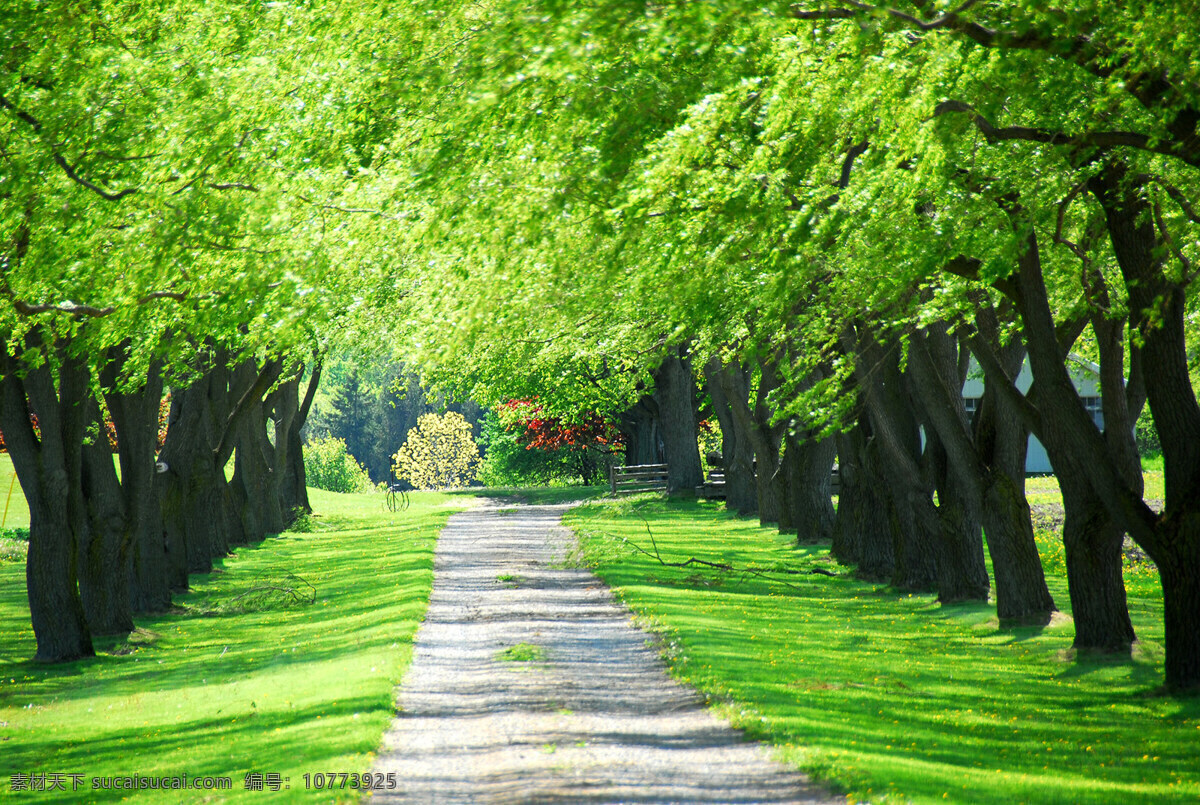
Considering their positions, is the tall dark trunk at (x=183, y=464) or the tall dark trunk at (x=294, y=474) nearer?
the tall dark trunk at (x=183, y=464)

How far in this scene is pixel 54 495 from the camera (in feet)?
47.4

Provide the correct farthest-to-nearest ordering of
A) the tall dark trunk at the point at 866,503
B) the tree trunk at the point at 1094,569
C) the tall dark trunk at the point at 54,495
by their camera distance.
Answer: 1. the tall dark trunk at the point at 866,503
2. the tall dark trunk at the point at 54,495
3. the tree trunk at the point at 1094,569

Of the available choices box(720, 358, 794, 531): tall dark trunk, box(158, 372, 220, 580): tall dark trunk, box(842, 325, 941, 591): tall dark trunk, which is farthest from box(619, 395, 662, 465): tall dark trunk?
box(842, 325, 941, 591): tall dark trunk

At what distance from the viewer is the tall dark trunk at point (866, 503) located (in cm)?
1986

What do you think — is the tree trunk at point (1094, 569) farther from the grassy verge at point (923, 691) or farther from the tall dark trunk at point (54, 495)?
the tall dark trunk at point (54, 495)

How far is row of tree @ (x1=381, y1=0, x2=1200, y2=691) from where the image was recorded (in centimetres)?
802

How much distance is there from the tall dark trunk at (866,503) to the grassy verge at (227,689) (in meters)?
7.70

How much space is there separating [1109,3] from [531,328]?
903 cm

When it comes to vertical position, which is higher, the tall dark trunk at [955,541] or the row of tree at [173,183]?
the row of tree at [173,183]

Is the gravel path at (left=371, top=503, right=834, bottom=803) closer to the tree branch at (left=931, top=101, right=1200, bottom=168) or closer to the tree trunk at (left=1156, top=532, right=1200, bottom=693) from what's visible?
the tree trunk at (left=1156, top=532, right=1200, bottom=693)

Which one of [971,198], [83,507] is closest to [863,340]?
[971,198]

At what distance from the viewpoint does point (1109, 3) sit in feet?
24.7

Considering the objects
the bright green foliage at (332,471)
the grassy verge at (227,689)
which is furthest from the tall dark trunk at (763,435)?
the bright green foliage at (332,471)

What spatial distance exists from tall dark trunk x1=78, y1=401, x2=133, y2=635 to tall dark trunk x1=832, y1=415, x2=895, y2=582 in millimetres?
11706
